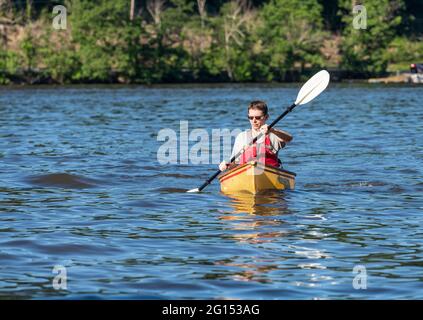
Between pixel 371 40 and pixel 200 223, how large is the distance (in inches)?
2724

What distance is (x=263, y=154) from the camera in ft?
54.4

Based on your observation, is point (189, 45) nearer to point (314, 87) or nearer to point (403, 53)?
point (403, 53)

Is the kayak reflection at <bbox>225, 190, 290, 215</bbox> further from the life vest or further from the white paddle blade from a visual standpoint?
the white paddle blade

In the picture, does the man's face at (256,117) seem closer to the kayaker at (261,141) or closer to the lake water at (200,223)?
the kayaker at (261,141)

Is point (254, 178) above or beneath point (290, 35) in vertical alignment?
beneath

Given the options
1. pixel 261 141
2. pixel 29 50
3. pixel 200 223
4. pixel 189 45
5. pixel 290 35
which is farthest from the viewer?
pixel 290 35

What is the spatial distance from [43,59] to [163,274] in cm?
6270

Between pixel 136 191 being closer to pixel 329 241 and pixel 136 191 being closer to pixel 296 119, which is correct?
pixel 329 241

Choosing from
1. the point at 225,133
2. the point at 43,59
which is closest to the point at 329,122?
the point at 225,133

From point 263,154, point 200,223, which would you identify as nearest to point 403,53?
point 263,154

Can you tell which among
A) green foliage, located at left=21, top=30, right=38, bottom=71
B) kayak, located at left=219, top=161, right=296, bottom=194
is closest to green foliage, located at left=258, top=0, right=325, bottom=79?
green foliage, located at left=21, top=30, right=38, bottom=71

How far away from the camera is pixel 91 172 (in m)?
20.3

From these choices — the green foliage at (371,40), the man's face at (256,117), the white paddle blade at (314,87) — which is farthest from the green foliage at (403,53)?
the man's face at (256,117)

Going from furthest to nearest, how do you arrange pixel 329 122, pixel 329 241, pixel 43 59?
pixel 43 59, pixel 329 122, pixel 329 241
